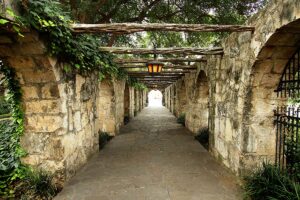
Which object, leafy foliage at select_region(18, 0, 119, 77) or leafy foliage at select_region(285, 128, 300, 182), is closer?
leafy foliage at select_region(18, 0, 119, 77)

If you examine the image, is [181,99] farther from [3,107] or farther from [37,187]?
[37,187]

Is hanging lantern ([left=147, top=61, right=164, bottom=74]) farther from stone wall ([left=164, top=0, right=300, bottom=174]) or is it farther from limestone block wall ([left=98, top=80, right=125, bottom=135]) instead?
limestone block wall ([left=98, top=80, right=125, bottom=135])

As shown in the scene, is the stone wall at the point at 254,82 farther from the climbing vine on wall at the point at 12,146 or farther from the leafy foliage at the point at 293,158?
the climbing vine on wall at the point at 12,146

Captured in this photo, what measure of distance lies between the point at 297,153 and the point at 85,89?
12.9 feet

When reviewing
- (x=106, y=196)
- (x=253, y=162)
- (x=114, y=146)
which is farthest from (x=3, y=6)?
(x=114, y=146)

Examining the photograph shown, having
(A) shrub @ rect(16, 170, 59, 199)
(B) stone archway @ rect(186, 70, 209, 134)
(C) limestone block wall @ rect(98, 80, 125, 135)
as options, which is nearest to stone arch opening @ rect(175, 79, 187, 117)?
(B) stone archway @ rect(186, 70, 209, 134)

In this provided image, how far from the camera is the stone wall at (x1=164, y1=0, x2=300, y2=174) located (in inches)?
115

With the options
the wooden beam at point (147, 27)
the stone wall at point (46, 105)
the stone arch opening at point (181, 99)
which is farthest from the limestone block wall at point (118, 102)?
the wooden beam at point (147, 27)

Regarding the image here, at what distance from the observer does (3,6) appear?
230cm

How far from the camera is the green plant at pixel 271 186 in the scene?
271cm

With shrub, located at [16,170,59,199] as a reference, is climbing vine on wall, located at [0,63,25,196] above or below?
above

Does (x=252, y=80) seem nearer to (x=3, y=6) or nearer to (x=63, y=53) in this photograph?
(x=63, y=53)

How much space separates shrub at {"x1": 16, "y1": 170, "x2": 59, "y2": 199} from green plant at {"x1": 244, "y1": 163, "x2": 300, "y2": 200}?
109 inches

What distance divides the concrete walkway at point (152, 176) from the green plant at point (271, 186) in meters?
0.29
